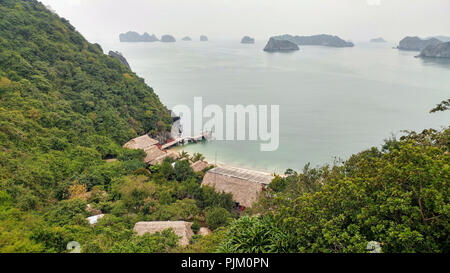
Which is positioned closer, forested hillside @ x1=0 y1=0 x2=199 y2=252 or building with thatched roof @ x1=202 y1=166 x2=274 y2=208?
forested hillside @ x1=0 y1=0 x2=199 y2=252

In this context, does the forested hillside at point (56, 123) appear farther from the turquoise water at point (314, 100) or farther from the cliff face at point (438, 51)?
the cliff face at point (438, 51)

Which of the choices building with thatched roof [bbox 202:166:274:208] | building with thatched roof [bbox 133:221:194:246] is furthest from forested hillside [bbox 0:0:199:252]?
building with thatched roof [bbox 202:166:274:208]

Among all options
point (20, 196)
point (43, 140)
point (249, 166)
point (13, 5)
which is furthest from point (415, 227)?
point (13, 5)

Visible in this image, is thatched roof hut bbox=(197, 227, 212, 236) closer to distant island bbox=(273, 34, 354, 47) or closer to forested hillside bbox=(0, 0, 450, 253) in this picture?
forested hillside bbox=(0, 0, 450, 253)

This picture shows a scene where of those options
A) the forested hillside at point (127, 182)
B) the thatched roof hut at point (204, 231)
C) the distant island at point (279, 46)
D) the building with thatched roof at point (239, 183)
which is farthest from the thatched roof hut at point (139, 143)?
the distant island at point (279, 46)

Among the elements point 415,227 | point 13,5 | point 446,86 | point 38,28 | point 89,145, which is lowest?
point 89,145

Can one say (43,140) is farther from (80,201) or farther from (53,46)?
(53,46)

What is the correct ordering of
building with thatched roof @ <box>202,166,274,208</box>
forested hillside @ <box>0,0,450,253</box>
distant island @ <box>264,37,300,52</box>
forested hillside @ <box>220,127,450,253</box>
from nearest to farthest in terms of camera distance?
forested hillside @ <box>220,127,450,253</box> → forested hillside @ <box>0,0,450,253</box> → building with thatched roof @ <box>202,166,274,208</box> → distant island @ <box>264,37,300,52</box>
